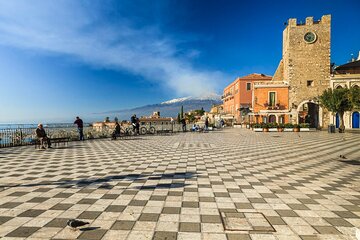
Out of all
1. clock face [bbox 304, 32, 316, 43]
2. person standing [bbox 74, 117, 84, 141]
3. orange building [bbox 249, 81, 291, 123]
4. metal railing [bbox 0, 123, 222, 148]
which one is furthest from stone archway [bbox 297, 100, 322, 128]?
person standing [bbox 74, 117, 84, 141]

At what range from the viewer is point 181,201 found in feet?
16.1

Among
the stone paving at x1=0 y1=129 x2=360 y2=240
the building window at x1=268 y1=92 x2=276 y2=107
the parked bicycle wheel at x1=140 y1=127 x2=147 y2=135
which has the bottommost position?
the stone paving at x1=0 y1=129 x2=360 y2=240

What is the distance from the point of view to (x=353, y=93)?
25.5 meters

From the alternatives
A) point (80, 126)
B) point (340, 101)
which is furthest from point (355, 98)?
point (80, 126)

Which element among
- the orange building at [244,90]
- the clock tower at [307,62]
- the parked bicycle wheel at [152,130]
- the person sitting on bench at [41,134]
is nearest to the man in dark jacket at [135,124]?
the parked bicycle wheel at [152,130]

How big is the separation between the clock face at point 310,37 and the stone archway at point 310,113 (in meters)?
9.20

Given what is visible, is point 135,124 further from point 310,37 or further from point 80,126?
point 310,37

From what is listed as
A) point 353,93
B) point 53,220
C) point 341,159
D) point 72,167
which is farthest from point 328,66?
point 53,220

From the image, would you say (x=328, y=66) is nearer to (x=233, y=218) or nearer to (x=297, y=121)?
(x=297, y=121)

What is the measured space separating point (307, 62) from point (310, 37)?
3.76 m

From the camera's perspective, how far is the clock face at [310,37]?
1378 inches

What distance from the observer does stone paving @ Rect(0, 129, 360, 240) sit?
141 inches

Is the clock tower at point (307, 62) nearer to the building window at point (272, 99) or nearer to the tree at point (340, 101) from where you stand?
the building window at point (272, 99)

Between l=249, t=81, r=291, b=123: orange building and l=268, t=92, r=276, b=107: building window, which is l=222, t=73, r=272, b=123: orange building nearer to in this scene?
l=249, t=81, r=291, b=123: orange building
